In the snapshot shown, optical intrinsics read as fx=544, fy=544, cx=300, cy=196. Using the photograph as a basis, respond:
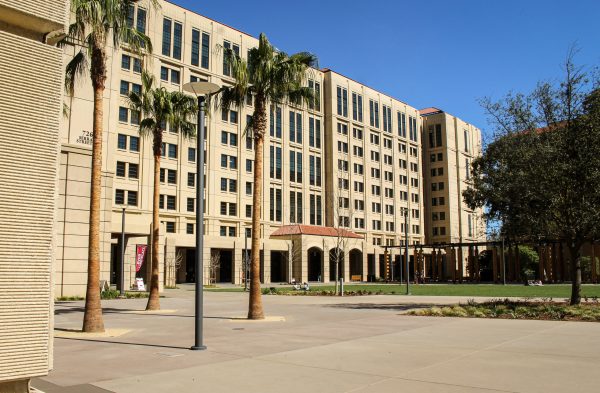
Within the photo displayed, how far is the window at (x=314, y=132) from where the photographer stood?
81.7 meters

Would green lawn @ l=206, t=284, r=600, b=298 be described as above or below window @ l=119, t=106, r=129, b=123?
below

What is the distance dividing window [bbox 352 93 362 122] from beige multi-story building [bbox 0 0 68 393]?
3268 inches

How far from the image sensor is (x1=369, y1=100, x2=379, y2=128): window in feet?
301

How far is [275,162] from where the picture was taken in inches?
2975

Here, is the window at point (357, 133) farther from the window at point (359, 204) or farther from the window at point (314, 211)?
the window at point (314, 211)

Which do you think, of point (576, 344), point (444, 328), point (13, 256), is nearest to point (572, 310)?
point (444, 328)

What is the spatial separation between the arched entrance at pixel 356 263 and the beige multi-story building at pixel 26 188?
7227 centimetres

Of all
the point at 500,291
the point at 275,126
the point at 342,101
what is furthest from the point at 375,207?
the point at 500,291

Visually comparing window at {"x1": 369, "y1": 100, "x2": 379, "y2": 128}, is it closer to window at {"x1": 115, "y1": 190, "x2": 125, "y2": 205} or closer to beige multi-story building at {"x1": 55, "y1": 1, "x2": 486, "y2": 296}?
beige multi-story building at {"x1": 55, "y1": 1, "x2": 486, "y2": 296}

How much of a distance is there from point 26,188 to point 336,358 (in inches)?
260

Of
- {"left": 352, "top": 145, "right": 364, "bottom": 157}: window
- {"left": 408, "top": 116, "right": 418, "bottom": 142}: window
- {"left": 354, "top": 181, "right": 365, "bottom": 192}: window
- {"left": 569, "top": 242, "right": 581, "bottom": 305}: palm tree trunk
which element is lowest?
{"left": 569, "top": 242, "right": 581, "bottom": 305}: palm tree trunk

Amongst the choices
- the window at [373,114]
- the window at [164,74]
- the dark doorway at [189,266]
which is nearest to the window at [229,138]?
the window at [164,74]

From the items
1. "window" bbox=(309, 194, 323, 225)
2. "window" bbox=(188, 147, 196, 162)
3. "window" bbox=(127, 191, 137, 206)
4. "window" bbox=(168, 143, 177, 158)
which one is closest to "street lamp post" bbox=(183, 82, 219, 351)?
"window" bbox=(127, 191, 137, 206)

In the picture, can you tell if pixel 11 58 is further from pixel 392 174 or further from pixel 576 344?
pixel 392 174
